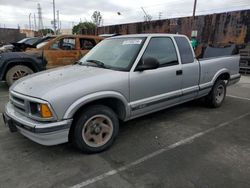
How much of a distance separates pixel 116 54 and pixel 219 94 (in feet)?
10.1

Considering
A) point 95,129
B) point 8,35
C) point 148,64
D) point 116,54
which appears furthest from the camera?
point 8,35

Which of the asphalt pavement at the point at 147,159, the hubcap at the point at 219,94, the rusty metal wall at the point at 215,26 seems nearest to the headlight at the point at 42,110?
the asphalt pavement at the point at 147,159

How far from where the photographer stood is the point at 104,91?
3.29 meters

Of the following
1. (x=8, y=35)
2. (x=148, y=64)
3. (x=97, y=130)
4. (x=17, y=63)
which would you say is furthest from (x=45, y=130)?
(x=8, y=35)

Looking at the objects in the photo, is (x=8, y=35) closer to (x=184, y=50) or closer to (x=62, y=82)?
(x=184, y=50)

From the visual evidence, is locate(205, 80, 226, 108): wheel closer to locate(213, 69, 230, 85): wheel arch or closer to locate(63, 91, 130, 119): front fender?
locate(213, 69, 230, 85): wheel arch

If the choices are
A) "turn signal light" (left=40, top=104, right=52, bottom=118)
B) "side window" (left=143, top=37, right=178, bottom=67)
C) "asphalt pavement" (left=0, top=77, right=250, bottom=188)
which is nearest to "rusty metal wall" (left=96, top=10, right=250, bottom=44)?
"asphalt pavement" (left=0, top=77, right=250, bottom=188)

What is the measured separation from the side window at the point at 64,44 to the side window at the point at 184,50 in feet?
16.2

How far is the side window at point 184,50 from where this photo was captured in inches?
180

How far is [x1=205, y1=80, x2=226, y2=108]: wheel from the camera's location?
5.45 m

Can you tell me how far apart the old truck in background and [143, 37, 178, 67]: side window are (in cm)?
493

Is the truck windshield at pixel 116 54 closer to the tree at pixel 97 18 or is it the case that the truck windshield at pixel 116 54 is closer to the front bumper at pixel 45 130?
the front bumper at pixel 45 130

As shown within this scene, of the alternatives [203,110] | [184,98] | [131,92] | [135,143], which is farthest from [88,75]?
[203,110]

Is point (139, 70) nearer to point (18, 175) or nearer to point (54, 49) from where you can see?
point (18, 175)
